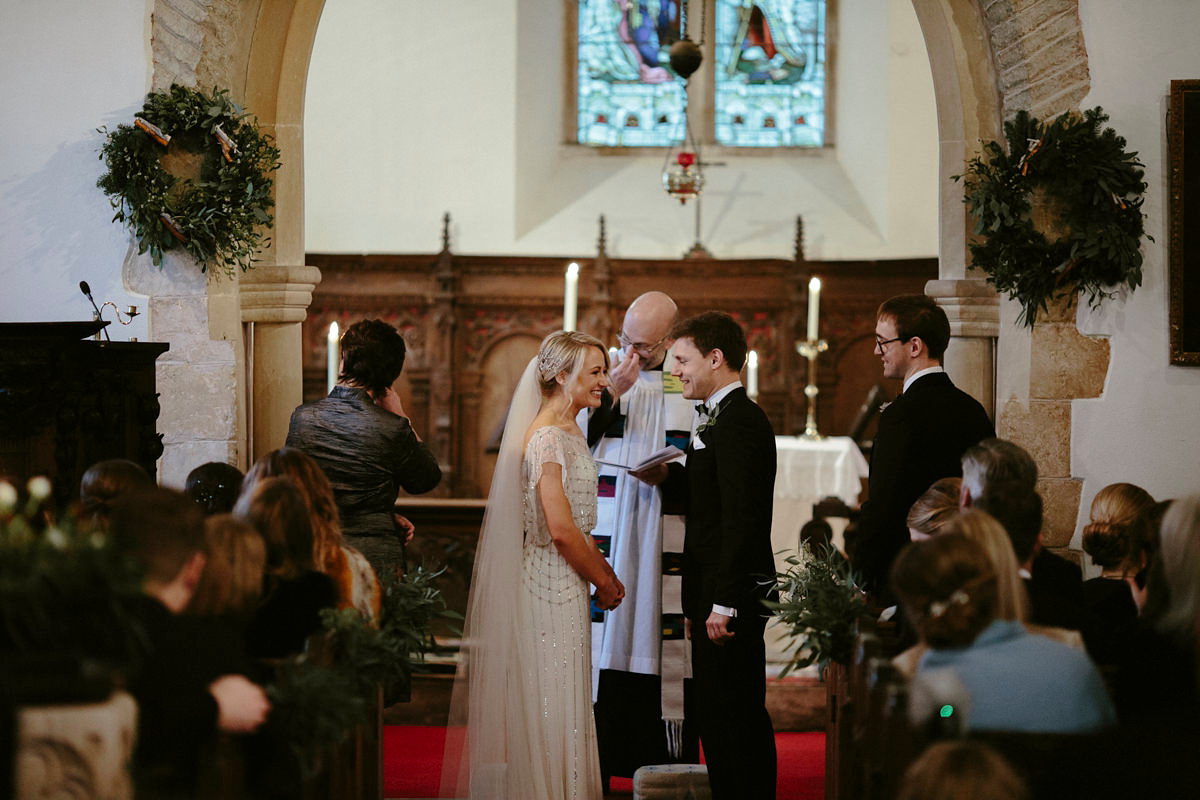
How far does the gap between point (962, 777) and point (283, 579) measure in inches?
56.4

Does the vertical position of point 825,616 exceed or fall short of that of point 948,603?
it falls short

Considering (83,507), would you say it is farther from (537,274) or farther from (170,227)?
(537,274)

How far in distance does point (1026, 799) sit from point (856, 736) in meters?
0.79

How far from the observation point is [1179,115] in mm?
4398

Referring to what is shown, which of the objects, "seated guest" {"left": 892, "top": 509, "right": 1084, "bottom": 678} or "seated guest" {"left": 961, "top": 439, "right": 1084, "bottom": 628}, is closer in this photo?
"seated guest" {"left": 892, "top": 509, "right": 1084, "bottom": 678}

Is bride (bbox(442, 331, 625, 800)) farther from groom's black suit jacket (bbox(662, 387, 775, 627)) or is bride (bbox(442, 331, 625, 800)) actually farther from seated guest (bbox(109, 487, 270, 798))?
seated guest (bbox(109, 487, 270, 798))

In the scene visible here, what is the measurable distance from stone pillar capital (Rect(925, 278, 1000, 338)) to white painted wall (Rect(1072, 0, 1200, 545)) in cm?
33

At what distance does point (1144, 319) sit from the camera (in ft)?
14.7

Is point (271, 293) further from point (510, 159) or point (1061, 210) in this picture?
point (510, 159)

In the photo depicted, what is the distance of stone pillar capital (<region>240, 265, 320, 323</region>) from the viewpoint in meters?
4.78

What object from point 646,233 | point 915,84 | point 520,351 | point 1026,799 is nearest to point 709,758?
point 1026,799

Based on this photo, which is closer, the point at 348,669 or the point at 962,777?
the point at 962,777

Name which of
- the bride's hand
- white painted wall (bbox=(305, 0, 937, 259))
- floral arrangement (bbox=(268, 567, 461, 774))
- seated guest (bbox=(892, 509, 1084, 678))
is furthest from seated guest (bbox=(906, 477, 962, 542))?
white painted wall (bbox=(305, 0, 937, 259))

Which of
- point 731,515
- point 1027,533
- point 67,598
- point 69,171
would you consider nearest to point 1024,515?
point 1027,533
